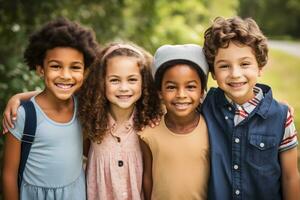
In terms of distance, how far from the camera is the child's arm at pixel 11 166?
2725mm

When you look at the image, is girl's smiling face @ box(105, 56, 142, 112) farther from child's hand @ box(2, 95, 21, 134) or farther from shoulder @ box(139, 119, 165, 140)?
child's hand @ box(2, 95, 21, 134)

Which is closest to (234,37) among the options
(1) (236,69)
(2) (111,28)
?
(1) (236,69)

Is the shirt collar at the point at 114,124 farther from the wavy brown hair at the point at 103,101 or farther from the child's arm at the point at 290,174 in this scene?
the child's arm at the point at 290,174

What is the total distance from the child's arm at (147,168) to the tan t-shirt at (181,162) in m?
0.10

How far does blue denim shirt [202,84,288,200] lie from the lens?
2.59 metres

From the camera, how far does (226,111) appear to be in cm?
272

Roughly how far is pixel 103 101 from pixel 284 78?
10545mm

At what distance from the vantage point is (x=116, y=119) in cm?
301

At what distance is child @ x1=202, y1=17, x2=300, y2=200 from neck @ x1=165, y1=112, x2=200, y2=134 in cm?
17

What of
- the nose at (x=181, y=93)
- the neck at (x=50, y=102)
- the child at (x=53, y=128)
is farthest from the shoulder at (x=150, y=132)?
the neck at (x=50, y=102)

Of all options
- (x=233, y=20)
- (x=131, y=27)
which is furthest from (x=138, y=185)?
(x=131, y=27)

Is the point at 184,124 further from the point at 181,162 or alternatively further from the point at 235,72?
the point at 235,72

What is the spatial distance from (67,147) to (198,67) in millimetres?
1007

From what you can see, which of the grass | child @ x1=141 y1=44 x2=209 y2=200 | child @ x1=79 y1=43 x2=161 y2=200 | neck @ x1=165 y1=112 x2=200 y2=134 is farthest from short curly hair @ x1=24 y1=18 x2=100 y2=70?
the grass
